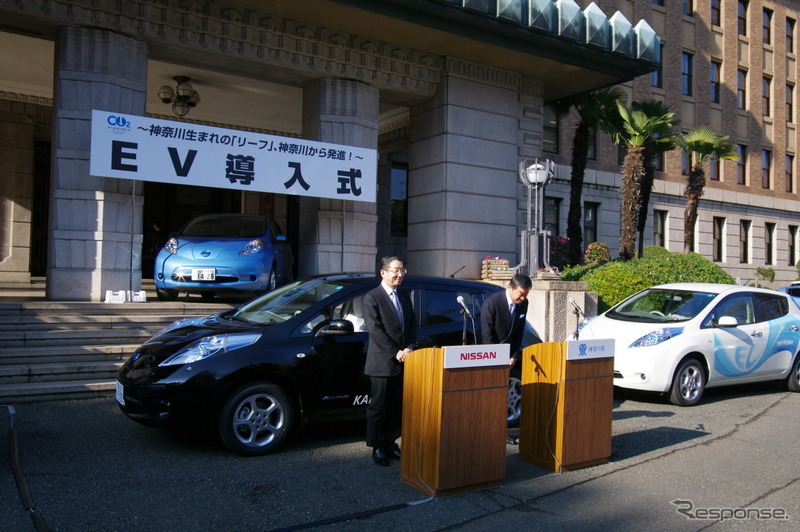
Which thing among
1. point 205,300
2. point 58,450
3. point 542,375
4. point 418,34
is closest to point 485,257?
point 418,34

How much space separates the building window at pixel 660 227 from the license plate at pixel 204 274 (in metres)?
22.5

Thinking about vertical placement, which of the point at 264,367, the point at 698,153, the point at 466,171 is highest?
the point at 698,153

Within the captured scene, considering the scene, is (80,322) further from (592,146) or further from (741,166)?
(741,166)

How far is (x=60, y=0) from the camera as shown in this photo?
10758 mm

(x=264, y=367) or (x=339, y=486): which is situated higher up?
(x=264, y=367)

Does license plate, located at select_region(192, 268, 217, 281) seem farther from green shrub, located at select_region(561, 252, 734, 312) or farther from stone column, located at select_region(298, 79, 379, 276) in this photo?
green shrub, located at select_region(561, 252, 734, 312)

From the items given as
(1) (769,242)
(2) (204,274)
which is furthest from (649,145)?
(1) (769,242)

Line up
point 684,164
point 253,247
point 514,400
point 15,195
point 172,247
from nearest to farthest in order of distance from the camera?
point 514,400
point 172,247
point 253,247
point 15,195
point 684,164

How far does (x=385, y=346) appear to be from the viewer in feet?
18.5

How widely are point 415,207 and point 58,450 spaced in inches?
417

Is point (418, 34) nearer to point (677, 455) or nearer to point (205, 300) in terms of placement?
point (205, 300)

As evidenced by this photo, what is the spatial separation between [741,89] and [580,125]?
16477 millimetres

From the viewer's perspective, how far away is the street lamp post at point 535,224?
13.8 metres

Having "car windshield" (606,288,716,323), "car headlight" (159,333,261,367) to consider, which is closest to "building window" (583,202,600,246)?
"car windshield" (606,288,716,323)
